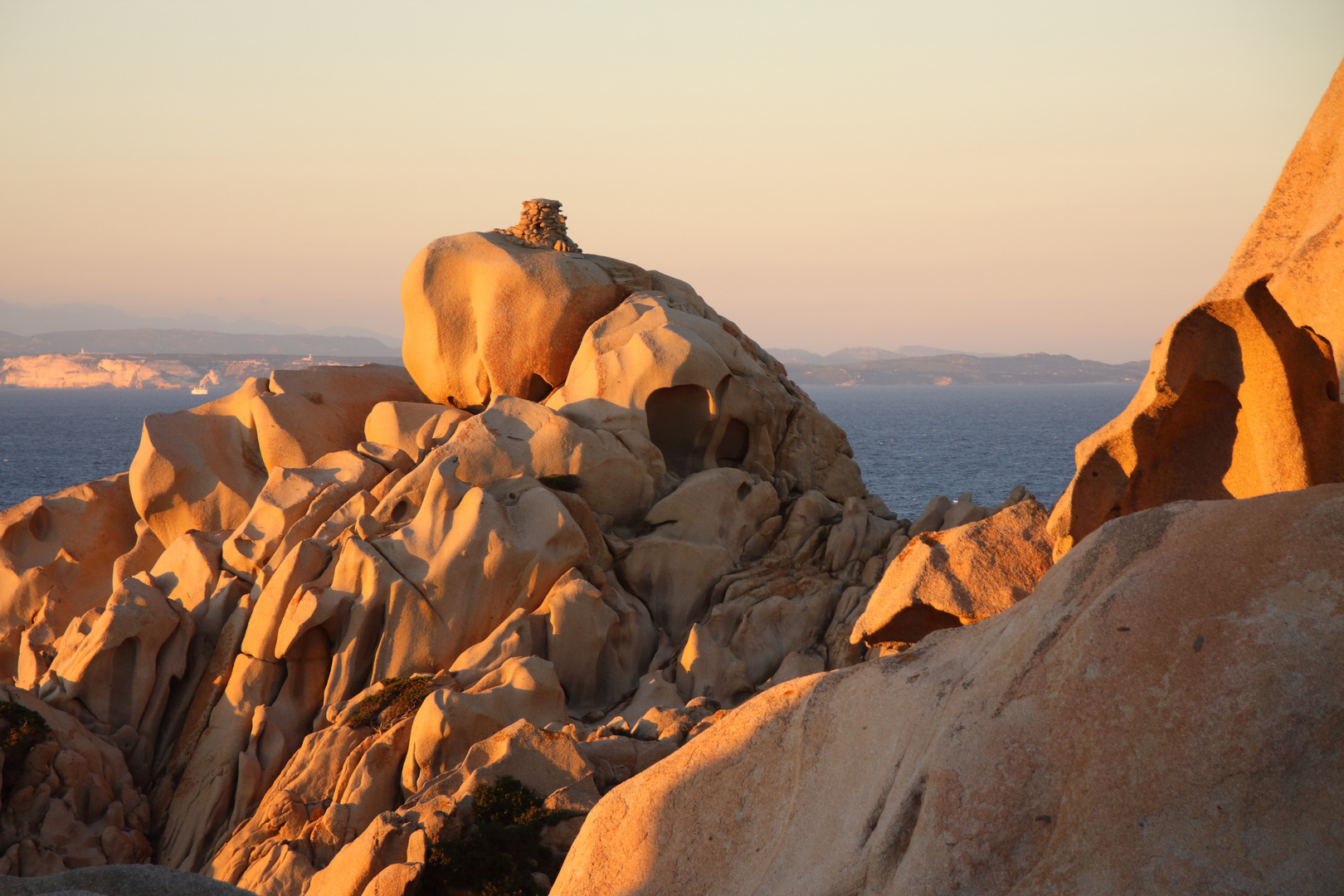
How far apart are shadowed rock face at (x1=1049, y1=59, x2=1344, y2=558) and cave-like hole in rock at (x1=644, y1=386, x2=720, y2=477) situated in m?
18.3

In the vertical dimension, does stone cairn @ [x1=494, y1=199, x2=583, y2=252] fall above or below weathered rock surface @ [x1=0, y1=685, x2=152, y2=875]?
above

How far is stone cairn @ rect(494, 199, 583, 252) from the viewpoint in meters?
34.6

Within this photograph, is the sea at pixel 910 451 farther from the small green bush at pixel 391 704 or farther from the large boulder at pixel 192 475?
the small green bush at pixel 391 704

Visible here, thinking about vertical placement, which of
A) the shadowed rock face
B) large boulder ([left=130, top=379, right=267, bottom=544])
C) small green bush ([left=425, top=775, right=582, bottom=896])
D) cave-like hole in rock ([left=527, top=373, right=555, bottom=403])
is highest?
the shadowed rock face

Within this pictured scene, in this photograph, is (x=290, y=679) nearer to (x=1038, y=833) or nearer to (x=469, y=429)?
(x=469, y=429)

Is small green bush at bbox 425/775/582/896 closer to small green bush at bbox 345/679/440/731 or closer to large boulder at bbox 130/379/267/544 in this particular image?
small green bush at bbox 345/679/440/731

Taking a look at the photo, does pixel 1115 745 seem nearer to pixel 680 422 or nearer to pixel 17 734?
pixel 17 734

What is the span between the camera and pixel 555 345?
3291 cm

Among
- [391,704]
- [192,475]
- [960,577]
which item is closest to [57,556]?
[192,475]

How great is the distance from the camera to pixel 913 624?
604 inches

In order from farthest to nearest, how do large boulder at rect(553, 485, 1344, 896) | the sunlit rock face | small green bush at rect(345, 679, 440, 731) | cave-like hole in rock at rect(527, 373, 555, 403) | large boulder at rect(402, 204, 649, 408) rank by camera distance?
cave-like hole in rock at rect(527, 373, 555, 403)
large boulder at rect(402, 204, 649, 408)
small green bush at rect(345, 679, 440, 731)
the sunlit rock face
large boulder at rect(553, 485, 1344, 896)

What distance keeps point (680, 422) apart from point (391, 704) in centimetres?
1268

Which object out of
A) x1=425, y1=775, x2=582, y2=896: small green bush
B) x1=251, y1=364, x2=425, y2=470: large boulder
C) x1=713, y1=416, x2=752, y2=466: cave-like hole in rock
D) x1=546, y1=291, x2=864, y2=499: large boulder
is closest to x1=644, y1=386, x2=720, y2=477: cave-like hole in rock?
x1=546, y1=291, x2=864, y2=499: large boulder

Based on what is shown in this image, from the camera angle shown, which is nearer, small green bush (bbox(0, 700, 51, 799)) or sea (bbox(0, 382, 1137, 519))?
small green bush (bbox(0, 700, 51, 799))
